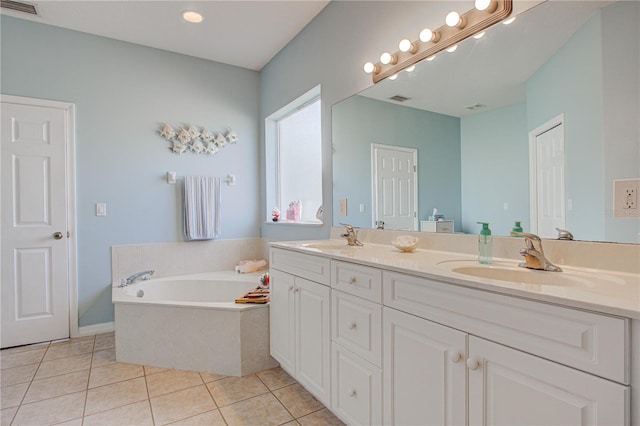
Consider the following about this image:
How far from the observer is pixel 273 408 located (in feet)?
6.09

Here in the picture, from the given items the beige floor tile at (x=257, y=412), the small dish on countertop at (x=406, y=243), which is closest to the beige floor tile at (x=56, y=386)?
the beige floor tile at (x=257, y=412)

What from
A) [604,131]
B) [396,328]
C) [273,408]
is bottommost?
[273,408]

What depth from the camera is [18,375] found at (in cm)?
224

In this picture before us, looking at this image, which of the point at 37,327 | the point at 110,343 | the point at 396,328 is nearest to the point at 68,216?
the point at 37,327

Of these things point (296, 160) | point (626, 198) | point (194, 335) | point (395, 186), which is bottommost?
point (194, 335)

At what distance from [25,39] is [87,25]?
489mm

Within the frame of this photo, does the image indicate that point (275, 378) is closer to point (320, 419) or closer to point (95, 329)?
point (320, 419)

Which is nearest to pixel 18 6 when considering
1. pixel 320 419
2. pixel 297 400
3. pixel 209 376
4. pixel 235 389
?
pixel 209 376

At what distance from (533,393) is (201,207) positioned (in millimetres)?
3113

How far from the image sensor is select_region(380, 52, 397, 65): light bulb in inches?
76.7

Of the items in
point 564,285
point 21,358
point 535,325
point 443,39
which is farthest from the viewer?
point 21,358

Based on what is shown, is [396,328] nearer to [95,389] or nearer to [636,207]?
[636,207]

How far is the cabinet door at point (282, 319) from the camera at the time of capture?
199 centimetres

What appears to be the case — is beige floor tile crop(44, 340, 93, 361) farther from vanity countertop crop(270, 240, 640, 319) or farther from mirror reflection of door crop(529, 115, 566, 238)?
mirror reflection of door crop(529, 115, 566, 238)
